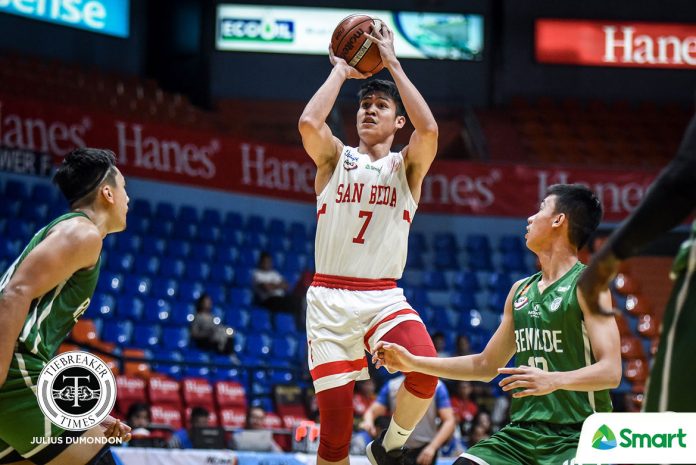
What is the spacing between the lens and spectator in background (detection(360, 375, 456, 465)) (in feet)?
26.1

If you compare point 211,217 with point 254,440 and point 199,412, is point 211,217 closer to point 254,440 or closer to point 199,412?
point 199,412

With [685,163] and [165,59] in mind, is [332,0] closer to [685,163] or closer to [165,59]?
[165,59]

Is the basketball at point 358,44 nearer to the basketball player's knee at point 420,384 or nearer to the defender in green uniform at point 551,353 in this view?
the defender in green uniform at point 551,353

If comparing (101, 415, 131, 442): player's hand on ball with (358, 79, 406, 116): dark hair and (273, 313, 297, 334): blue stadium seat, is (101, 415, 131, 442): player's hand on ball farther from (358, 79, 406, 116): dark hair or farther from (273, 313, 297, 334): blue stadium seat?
(273, 313, 297, 334): blue stadium seat

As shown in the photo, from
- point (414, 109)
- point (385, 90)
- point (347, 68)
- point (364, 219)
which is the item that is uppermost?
point (347, 68)

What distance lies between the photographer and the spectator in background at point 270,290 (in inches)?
557

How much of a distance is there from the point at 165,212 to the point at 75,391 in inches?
408

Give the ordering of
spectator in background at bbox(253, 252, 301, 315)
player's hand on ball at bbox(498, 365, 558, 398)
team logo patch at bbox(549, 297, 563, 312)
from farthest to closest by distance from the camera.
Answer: spectator in background at bbox(253, 252, 301, 315) < team logo patch at bbox(549, 297, 563, 312) < player's hand on ball at bbox(498, 365, 558, 398)

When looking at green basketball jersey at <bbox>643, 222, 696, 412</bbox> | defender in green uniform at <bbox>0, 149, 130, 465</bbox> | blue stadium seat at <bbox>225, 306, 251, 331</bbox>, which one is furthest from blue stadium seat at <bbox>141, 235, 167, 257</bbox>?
green basketball jersey at <bbox>643, 222, 696, 412</bbox>

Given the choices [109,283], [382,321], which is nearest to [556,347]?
[382,321]

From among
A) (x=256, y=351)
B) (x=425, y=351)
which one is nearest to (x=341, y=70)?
(x=425, y=351)

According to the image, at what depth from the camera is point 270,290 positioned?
14156mm

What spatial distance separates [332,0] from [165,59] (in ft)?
12.6

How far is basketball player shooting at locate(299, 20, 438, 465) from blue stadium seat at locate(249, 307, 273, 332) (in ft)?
27.1
